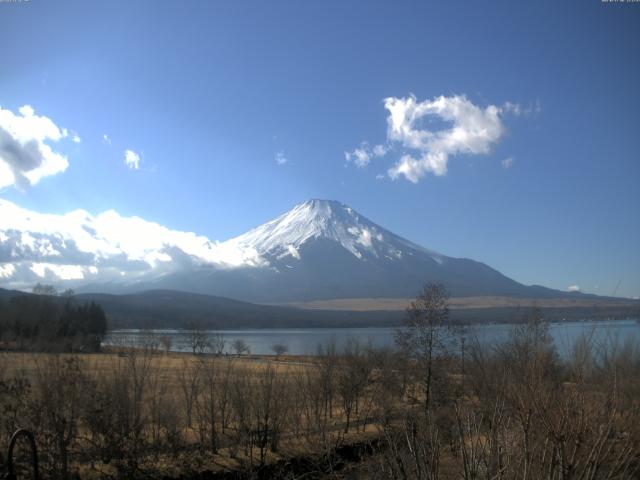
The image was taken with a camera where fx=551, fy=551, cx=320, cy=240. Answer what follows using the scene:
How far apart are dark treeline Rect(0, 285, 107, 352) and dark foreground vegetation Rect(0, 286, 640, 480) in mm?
951

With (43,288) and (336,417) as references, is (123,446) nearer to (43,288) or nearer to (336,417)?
(336,417)

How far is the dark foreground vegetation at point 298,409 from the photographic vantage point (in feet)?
24.9

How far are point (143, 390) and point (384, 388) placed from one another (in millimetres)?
13748

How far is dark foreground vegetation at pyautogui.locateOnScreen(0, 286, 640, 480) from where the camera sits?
7594 millimetres

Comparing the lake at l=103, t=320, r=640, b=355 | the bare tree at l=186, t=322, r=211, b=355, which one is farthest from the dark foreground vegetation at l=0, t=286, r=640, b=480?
the bare tree at l=186, t=322, r=211, b=355

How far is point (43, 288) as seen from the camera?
95000mm

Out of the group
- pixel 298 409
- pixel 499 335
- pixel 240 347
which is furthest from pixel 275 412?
pixel 240 347

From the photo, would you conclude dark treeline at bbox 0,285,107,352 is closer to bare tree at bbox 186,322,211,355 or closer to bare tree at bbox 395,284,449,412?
bare tree at bbox 186,322,211,355

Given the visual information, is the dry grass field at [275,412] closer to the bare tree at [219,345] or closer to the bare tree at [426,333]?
the bare tree at [426,333]

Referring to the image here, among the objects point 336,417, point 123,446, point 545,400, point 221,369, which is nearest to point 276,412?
point 221,369

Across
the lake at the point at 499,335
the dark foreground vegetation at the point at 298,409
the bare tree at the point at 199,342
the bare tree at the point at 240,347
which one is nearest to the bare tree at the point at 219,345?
the bare tree at the point at 199,342

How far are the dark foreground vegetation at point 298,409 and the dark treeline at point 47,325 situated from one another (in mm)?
951

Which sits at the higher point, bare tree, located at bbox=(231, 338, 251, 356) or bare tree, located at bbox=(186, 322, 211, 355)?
bare tree, located at bbox=(186, 322, 211, 355)

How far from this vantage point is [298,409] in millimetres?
24641
